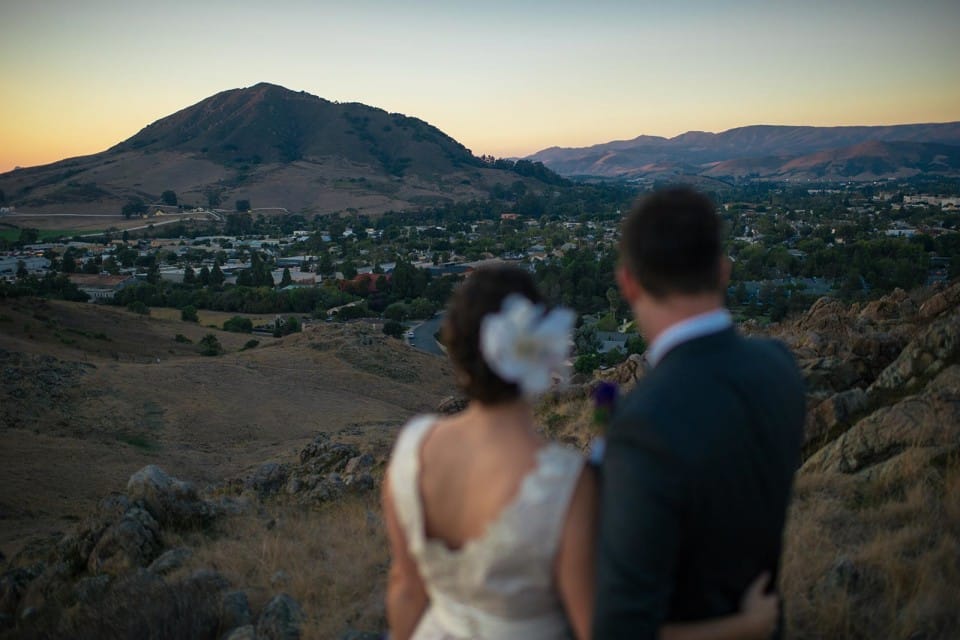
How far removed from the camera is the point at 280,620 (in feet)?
15.4

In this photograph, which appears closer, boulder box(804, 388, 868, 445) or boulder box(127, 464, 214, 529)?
boulder box(804, 388, 868, 445)

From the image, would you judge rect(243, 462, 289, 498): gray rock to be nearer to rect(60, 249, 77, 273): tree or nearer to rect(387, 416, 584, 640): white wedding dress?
rect(387, 416, 584, 640): white wedding dress

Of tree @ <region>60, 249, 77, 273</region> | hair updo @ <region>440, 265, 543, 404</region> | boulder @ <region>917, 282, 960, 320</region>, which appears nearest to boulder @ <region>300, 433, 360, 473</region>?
boulder @ <region>917, 282, 960, 320</region>

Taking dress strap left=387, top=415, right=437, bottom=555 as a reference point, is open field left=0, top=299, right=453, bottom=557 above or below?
below

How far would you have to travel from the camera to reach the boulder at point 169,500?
8.17m

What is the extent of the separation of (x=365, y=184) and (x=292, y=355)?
126458 millimetres

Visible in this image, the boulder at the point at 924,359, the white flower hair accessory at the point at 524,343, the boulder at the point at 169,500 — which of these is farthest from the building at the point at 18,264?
the white flower hair accessory at the point at 524,343

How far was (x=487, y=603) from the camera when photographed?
6.42 ft

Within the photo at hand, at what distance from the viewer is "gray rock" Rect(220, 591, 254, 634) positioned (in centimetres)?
496

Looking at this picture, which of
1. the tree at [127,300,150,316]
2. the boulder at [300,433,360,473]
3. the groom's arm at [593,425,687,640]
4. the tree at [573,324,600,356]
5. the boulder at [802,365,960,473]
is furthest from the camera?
A: the tree at [127,300,150,316]

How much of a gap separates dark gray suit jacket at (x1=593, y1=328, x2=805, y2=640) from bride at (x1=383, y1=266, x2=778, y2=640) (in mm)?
116

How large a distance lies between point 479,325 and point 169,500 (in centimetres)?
781

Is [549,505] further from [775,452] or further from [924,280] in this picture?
[924,280]

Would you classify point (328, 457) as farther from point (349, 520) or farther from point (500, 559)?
point (500, 559)
